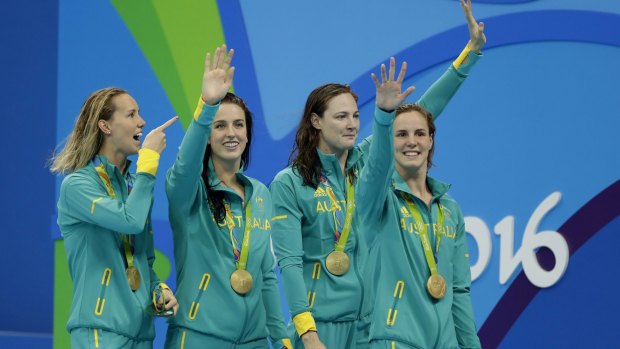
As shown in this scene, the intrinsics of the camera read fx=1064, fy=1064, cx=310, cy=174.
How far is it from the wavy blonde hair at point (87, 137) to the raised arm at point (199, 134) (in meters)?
0.32

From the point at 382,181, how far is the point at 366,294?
96cm

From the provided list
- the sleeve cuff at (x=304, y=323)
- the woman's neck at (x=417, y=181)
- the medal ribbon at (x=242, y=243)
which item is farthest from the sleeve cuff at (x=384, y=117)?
the sleeve cuff at (x=304, y=323)

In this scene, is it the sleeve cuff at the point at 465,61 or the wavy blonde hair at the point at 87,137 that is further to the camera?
the sleeve cuff at the point at 465,61

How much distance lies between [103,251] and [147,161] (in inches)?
14.5

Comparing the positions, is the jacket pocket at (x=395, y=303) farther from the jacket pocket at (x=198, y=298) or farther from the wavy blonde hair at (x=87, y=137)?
the wavy blonde hair at (x=87, y=137)

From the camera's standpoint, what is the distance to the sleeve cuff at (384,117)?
368cm

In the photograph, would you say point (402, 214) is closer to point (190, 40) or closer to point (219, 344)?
point (219, 344)

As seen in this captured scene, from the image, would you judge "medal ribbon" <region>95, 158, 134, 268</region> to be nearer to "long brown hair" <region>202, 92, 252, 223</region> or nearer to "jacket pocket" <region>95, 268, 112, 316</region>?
"jacket pocket" <region>95, 268, 112, 316</region>

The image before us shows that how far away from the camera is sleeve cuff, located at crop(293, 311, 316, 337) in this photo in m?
4.24

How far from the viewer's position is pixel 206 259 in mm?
4051

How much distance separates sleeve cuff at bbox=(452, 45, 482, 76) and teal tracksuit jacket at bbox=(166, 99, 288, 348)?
4.03 feet

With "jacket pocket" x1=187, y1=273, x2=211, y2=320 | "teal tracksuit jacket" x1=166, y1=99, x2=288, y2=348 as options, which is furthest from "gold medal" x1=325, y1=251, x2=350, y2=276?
"jacket pocket" x1=187, y1=273, x2=211, y2=320

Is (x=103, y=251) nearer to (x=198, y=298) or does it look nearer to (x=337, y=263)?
(x=198, y=298)

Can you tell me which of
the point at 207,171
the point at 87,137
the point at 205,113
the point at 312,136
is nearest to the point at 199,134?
the point at 205,113
